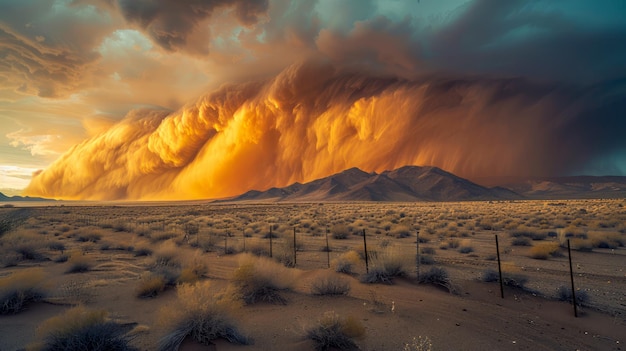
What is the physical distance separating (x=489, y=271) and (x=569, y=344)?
201 inches

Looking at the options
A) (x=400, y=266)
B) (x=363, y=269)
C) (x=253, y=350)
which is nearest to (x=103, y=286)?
(x=253, y=350)

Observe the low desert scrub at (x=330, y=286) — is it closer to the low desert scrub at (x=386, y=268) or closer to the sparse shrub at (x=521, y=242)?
the low desert scrub at (x=386, y=268)

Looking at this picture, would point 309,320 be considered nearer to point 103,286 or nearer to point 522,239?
point 103,286

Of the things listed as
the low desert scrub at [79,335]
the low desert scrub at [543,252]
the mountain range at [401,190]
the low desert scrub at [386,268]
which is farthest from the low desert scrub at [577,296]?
the mountain range at [401,190]

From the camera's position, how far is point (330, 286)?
1145 centimetres

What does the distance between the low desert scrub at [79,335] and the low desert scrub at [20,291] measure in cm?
419

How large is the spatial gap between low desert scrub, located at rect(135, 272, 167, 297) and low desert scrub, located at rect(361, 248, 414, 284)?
7.53m

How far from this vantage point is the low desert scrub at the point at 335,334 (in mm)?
7449

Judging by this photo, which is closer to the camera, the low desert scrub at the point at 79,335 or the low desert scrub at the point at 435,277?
the low desert scrub at the point at 79,335

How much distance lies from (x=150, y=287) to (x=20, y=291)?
3.67 m

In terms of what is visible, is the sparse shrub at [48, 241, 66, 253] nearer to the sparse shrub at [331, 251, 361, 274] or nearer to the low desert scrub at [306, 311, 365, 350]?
the sparse shrub at [331, 251, 361, 274]

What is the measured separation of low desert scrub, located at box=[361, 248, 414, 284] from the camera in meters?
13.0

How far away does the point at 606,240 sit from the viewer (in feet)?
70.0

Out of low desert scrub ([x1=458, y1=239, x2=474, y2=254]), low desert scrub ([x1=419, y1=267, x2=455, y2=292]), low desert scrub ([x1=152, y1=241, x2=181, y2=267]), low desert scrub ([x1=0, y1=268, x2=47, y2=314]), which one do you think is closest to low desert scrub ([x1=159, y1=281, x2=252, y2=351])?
low desert scrub ([x1=0, y1=268, x2=47, y2=314])
